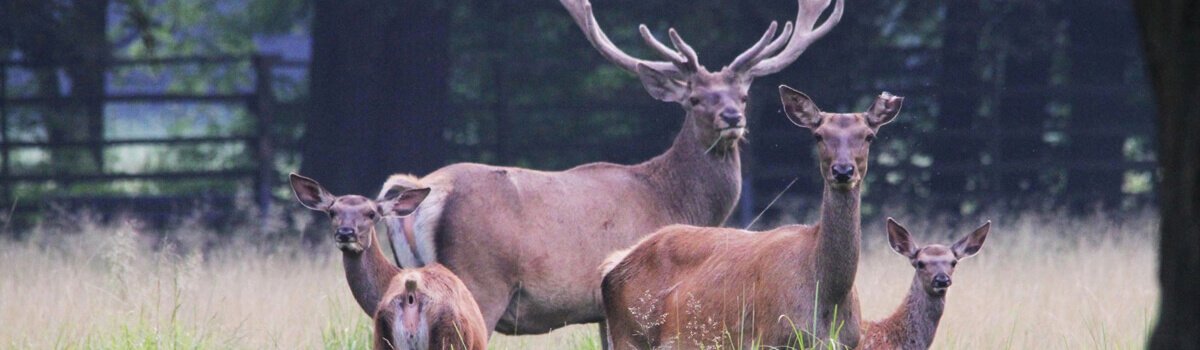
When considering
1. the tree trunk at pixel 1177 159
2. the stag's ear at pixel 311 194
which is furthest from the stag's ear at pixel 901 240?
the tree trunk at pixel 1177 159

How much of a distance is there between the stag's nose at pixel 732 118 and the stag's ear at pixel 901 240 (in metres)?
1.39

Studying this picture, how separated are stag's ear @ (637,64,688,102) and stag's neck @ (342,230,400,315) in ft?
6.86

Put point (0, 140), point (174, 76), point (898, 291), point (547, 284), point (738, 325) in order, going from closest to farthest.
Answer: point (738, 325)
point (547, 284)
point (898, 291)
point (0, 140)
point (174, 76)

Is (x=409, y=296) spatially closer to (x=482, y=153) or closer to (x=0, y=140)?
(x=482, y=153)

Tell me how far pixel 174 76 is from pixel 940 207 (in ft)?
29.5

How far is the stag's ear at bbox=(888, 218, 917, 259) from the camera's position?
636cm

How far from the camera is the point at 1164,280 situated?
3.25m

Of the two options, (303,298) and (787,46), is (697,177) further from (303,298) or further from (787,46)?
(303,298)

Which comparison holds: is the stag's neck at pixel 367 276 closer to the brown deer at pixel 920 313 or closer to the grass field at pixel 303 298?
the grass field at pixel 303 298

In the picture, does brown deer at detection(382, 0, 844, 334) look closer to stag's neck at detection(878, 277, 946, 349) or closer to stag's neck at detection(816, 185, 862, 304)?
stag's neck at detection(878, 277, 946, 349)

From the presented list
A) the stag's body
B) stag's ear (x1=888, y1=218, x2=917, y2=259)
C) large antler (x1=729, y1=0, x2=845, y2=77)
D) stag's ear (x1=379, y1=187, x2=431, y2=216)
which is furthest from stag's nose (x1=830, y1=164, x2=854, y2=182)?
large antler (x1=729, y1=0, x2=845, y2=77)

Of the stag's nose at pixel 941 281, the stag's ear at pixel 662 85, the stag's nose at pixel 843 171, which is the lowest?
the stag's nose at pixel 941 281

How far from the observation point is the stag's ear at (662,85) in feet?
26.3

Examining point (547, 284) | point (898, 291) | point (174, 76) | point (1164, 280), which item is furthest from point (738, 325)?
point (174, 76)
